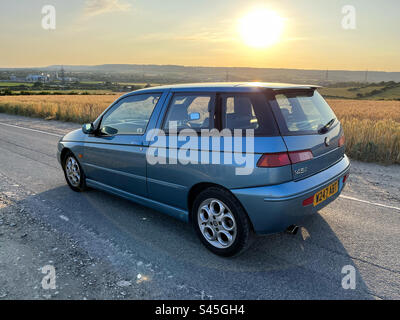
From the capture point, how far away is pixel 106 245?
11.7ft

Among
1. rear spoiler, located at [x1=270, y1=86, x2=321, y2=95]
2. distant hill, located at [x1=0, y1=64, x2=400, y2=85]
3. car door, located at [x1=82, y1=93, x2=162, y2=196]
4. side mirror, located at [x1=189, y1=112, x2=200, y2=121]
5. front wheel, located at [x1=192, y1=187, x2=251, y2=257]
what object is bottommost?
front wheel, located at [x1=192, y1=187, x2=251, y2=257]

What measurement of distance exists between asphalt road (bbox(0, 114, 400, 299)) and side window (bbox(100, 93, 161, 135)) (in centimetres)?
117

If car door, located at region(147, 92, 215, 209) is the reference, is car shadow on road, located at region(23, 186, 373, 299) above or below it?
below

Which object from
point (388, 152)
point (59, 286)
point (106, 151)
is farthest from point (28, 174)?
point (388, 152)

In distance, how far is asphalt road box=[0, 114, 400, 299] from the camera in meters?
2.81

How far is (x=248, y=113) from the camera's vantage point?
10.7 feet

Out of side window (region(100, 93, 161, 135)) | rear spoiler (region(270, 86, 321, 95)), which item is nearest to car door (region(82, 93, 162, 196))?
side window (region(100, 93, 161, 135))

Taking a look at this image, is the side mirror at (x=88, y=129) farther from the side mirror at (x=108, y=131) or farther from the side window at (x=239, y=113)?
the side window at (x=239, y=113)

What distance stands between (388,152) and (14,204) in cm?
762

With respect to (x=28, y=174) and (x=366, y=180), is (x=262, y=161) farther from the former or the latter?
(x=28, y=174)

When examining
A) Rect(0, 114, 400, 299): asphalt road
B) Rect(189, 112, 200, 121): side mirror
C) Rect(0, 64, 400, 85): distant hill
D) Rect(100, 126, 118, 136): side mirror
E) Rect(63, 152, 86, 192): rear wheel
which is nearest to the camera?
Rect(0, 114, 400, 299): asphalt road

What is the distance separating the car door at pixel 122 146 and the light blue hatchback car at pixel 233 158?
19 mm
